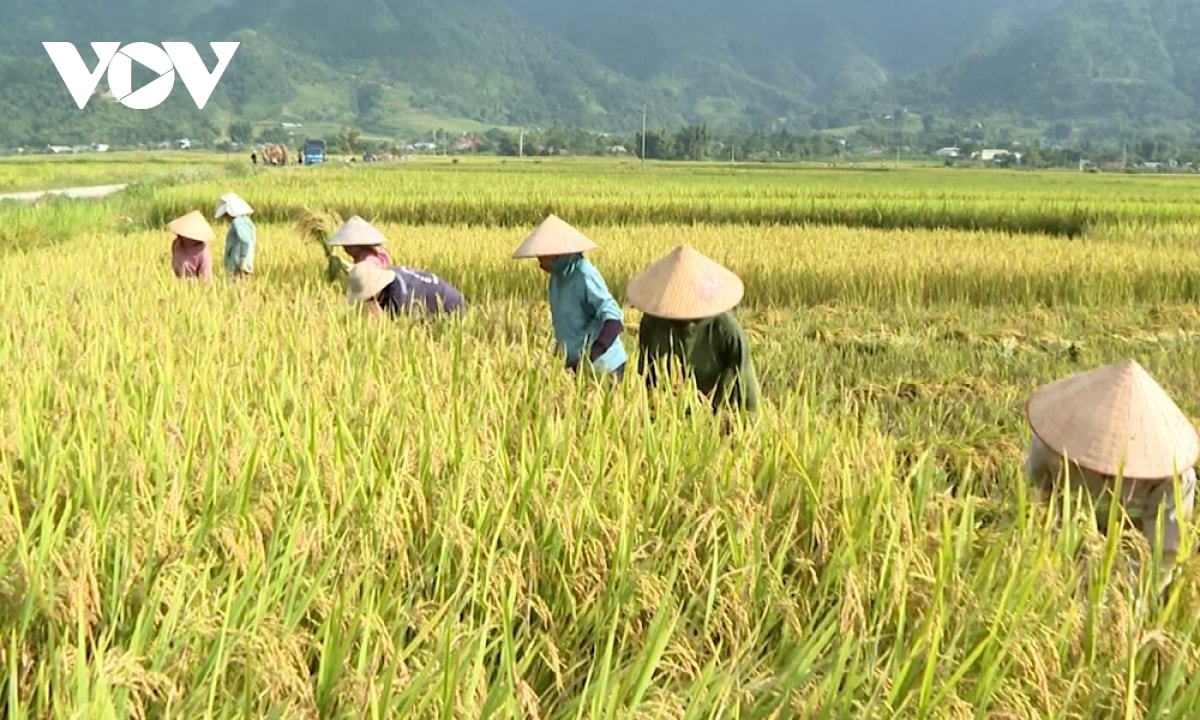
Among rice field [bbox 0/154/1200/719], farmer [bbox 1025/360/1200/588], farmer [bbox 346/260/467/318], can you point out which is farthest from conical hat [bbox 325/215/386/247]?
farmer [bbox 1025/360/1200/588]

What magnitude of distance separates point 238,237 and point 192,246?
0.31m

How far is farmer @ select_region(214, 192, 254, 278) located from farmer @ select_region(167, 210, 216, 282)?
217 millimetres

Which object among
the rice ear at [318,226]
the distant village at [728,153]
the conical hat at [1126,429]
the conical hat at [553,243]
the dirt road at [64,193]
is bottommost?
the distant village at [728,153]

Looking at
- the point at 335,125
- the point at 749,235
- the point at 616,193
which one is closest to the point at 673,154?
the point at 616,193

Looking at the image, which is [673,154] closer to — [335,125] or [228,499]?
[228,499]

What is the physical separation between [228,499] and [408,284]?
9.80ft

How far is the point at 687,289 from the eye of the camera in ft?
10.6

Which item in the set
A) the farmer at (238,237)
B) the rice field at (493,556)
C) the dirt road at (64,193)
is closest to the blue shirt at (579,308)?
the rice field at (493,556)

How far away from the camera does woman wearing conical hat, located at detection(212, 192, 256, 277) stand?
Answer: 22.1 ft

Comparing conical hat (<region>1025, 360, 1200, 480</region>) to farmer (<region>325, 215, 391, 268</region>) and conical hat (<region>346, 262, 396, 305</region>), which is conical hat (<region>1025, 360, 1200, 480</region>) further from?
farmer (<region>325, 215, 391, 268</region>)

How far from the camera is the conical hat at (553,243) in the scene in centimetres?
412

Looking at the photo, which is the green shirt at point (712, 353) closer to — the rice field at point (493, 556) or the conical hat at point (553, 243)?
the rice field at point (493, 556)

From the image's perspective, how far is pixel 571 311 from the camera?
13.7 feet

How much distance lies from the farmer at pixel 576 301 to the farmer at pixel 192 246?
2.78 m
